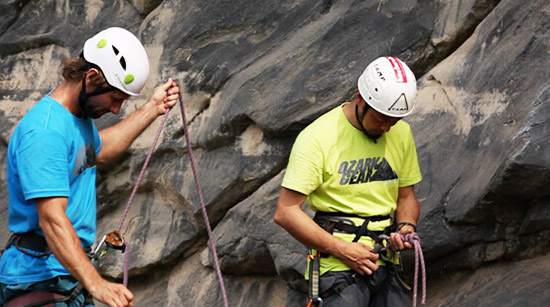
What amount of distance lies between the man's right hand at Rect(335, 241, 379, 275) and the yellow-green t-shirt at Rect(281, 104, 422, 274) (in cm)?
7

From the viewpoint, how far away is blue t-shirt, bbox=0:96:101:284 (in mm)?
3922

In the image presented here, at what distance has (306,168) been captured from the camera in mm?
4379

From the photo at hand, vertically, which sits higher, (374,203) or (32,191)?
(32,191)

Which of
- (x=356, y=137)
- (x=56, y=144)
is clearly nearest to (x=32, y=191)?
(x=56, y=144)

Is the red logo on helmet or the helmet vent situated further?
the red logo on helmet

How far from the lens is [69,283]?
426 centimetres

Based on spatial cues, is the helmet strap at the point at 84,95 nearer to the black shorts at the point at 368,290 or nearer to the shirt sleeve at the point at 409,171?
the black shorts at the point at 368,290

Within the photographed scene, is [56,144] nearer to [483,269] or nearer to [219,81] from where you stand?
[483,269]

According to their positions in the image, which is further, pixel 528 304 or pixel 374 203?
pixel 528 304

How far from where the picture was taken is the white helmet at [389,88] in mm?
4449

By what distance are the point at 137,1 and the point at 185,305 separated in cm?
314

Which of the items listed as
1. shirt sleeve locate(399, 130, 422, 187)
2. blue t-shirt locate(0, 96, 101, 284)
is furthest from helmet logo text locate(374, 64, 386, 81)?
blue t-shirt locate(0, 96, 101, 284)

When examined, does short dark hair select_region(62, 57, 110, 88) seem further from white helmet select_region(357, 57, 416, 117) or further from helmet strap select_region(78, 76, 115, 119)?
white helmet select_region(357, 57, 416, 117)

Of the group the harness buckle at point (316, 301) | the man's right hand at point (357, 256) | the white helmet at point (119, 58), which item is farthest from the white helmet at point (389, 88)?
the white helmet at point (119, 58)
